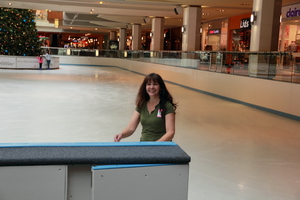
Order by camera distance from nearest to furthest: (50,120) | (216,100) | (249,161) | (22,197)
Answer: (22,197), (249,161), (50,120), (216,100)

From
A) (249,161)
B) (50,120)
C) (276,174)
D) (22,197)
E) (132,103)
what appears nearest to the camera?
(22,197)

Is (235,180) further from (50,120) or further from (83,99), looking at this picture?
(83,99)

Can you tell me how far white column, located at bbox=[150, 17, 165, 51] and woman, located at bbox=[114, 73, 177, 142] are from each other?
2429cm

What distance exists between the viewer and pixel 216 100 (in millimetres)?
11938

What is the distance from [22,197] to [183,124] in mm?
5731

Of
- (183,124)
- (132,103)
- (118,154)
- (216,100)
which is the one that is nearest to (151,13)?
(216,100)

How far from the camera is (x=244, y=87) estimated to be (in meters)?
11.3

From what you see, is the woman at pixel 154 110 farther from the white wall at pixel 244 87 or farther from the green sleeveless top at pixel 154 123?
the white wall at pixel 244 87

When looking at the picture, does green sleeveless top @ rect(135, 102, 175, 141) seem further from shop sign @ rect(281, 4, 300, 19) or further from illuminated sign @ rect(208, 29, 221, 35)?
illuminated sign @ rect(208, 29, 221, 35)

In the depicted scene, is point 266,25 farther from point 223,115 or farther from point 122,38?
point 122,38

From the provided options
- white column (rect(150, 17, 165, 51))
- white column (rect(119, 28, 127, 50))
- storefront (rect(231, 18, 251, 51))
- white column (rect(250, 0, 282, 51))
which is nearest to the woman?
white column (rect(250, 0, 282, 51))

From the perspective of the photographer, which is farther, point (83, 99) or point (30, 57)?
point (30, 57)

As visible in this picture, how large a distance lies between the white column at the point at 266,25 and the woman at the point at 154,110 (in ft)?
36.9

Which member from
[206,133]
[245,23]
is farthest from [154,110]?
[245,23]
